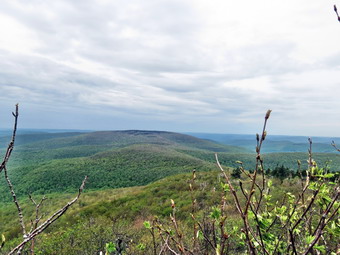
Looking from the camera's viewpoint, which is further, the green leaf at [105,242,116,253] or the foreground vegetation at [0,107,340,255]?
the green leaf at [105,242,116,253]

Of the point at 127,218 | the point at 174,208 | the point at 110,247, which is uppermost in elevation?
the point at 174,208

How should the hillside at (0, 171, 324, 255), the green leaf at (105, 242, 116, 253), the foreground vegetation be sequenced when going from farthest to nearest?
1. the hillside at (0, 171, 324, 255)
2. the green leaf at (105, 242, 116, 253)
3. the foreground vegetation

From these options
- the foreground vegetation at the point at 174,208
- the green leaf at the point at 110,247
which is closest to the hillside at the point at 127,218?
the foreground vegetation at the point at 174,208

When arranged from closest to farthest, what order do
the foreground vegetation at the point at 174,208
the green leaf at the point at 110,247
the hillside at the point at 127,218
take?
the foreground vegetation at the point at 174,208
the green leaf at the point at 110,247
the hillside at the point at 127,218

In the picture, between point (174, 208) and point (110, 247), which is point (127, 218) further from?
point (174, 208)


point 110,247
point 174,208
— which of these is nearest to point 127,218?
point 110,247

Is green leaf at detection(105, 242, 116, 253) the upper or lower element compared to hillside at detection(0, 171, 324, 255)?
upper

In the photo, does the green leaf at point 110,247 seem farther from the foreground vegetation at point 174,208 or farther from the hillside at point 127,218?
the hillside at point 127,218

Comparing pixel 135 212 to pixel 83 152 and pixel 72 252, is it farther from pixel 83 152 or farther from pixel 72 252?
pixel 83 152

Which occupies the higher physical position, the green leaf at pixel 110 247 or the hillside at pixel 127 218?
the green leaf at pixel 110 247

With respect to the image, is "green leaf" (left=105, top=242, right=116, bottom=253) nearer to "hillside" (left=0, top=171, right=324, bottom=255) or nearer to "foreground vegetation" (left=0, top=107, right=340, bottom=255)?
"foreground vegetation" (left=0, top=107, right=340, bottom=255)

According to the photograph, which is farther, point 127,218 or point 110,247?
point 127,218

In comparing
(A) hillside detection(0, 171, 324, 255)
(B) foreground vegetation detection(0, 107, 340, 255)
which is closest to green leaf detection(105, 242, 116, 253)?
(B) foreground vegetation detection(0, 107, 340, 255)

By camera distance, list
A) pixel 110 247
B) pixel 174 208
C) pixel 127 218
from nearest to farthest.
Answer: pixel 174 208 → pixel 110 247 → pixel 127 218
